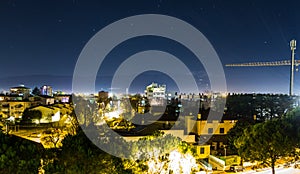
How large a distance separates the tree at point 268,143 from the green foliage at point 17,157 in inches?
201

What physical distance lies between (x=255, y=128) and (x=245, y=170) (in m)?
1.79

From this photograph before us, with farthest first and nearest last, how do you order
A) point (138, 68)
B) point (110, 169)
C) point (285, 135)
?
point (138, 68) → point (285, 135) → point (110, 169)

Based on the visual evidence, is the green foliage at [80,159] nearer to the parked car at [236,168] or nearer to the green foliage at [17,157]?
the green foliage at [17,157]

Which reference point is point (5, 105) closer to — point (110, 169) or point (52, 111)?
point (52, 111)

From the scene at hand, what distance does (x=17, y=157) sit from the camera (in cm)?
402

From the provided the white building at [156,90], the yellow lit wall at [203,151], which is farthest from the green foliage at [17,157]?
→ the white building at [156,90]

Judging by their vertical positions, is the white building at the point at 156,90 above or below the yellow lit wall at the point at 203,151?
above

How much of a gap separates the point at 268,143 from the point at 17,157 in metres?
5.54

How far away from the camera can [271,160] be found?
286 inches

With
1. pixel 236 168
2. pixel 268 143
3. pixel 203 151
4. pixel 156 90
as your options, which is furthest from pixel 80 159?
pixel 156 90

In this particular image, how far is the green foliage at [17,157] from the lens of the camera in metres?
3.93

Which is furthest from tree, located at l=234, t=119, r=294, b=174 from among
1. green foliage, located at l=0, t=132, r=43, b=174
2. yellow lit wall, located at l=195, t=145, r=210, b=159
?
green foliage, located at l=0, t=132, r=43, b=174

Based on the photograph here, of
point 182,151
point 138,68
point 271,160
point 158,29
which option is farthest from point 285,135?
point 138,68

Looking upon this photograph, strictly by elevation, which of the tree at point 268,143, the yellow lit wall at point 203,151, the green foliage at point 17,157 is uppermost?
the green foliage at point 17,157
